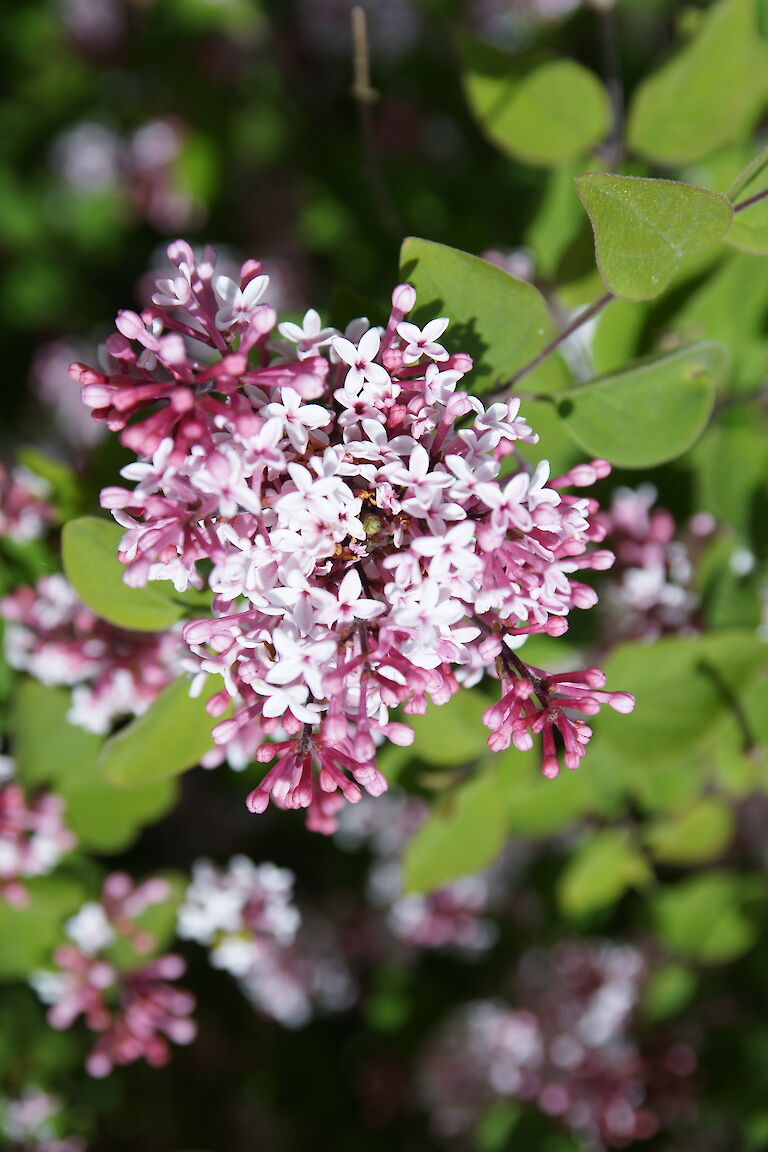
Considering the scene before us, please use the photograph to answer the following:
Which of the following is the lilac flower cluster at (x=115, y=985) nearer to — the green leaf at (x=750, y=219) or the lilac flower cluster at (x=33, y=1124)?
the lilac flower cluster at (x=33, y=1124)

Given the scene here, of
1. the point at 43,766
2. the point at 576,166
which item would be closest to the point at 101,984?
the point at 43,766

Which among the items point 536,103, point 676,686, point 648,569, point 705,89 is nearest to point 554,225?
point 536,103

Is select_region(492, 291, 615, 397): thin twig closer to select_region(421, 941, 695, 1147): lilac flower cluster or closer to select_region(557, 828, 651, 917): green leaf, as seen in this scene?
select_region(557, 828, 651, 917): green leaf

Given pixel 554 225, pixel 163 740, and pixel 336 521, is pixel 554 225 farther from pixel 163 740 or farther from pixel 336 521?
pixel 163 740

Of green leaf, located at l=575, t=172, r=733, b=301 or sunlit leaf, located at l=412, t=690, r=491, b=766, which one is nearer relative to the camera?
green leaf, located at l=575, t=172, r=733, b=301

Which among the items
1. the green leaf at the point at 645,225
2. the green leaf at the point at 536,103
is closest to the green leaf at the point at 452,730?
the green leaf at the point at 645,225

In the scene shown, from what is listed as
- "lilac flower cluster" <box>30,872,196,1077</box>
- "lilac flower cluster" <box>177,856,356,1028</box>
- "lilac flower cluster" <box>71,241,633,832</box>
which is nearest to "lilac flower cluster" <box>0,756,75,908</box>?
"lilac flower cluster" <box>30,872,196,1077</box>
